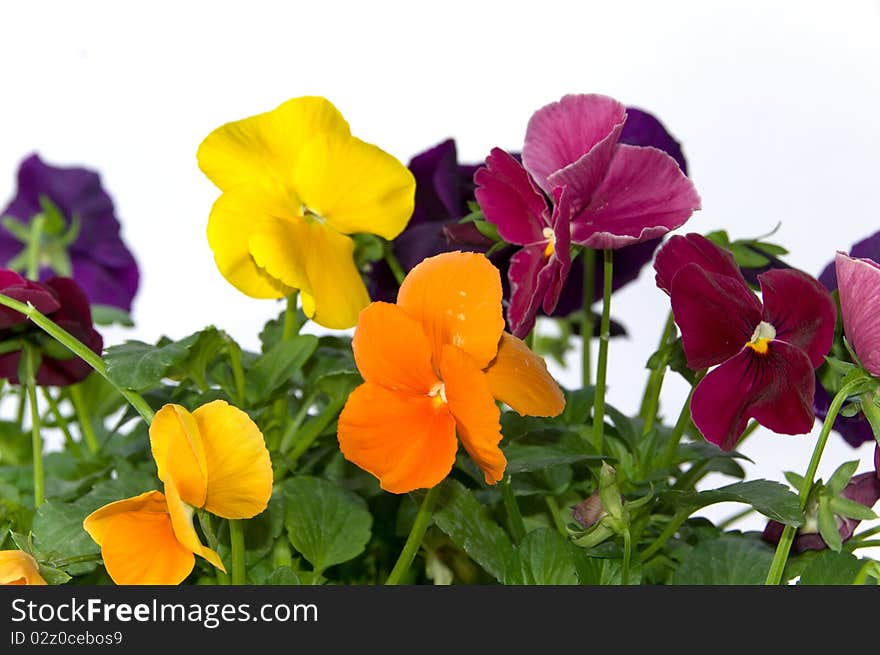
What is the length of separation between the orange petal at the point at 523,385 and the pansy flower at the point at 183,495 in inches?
4.2

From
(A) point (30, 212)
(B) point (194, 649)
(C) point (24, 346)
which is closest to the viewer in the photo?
(B) point (194, 649)

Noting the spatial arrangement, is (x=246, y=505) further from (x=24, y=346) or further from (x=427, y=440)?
(x=24, y=346)

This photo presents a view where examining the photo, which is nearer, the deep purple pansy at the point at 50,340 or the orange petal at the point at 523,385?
the orange petal at the point at 523,385

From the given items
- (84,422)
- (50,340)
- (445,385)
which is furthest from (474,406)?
(84,422)

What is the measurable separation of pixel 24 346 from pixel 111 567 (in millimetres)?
232

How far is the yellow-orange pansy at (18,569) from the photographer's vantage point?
538 millimetres

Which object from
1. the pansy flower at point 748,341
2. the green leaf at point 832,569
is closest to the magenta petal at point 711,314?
the pansy flower at point 748,341

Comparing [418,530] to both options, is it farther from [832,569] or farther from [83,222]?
[83,222]

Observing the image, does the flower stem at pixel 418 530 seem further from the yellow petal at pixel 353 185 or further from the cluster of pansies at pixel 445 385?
the yellow petal at pixel 353 185

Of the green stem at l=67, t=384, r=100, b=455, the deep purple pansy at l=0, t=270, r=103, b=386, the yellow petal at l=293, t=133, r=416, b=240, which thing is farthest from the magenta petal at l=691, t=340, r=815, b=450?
the green stem at l=67, t=384, r=100, b=455

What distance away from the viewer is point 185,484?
0.53m

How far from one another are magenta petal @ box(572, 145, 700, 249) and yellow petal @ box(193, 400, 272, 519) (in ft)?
0.61

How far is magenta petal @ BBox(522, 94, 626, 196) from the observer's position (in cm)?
62

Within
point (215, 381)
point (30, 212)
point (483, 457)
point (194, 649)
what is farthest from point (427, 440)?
point (30, 212)
